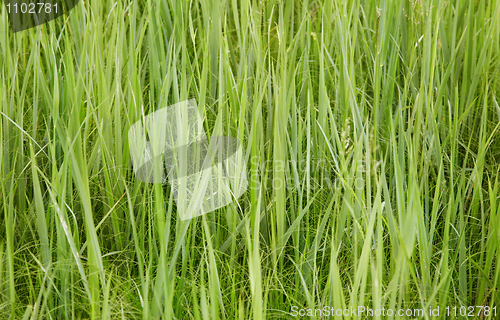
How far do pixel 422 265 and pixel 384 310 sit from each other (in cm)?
11

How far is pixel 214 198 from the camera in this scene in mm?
857

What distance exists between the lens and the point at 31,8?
1228mm
